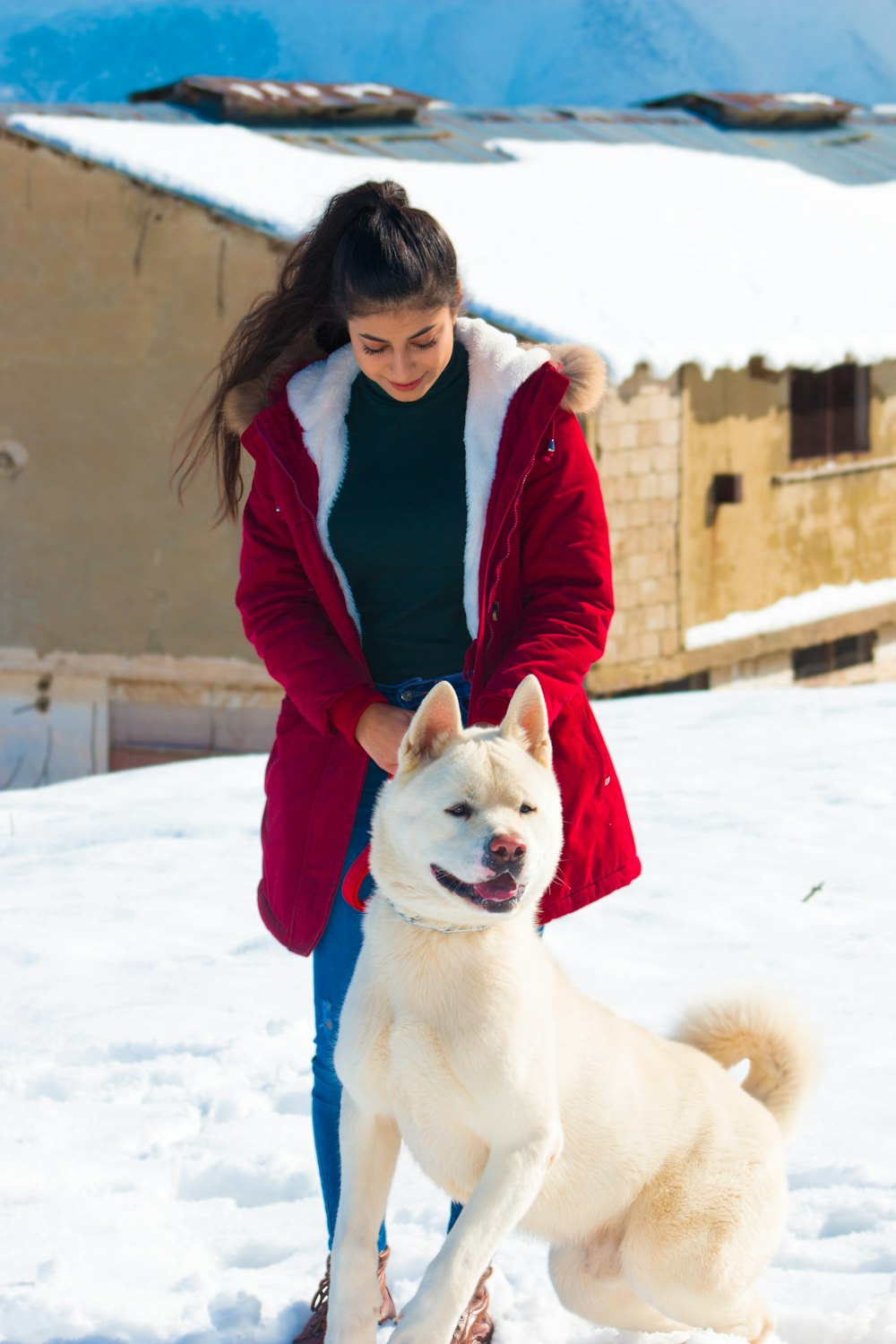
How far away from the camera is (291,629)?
268 cm

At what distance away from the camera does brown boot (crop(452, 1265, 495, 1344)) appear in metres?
2.76

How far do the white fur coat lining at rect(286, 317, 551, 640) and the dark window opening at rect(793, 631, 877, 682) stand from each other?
11030 mm

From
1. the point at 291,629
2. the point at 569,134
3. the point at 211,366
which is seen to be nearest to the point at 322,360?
the point at 291,629

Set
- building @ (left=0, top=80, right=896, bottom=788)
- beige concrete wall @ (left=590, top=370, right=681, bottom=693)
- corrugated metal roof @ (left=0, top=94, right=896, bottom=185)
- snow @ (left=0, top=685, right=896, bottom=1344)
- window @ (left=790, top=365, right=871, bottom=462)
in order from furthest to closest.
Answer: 1. corrugated metal roof @ (left=0, top=94, right=896, bottom=185)
2. window @ (left=790, top=365, right=871, bottom=462)
3. building @ (left=0, top=80, right=896, bottom=788)
4. beige concrete wall @ (left=590, top=370, right=681, bottom=693)
5. snow @ (left=0, top=685, right=896, bottom=1344)

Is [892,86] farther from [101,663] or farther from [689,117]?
[101,663]

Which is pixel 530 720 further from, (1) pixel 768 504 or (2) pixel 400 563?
(1) pixel 768 504

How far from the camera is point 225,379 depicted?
2.94 metres

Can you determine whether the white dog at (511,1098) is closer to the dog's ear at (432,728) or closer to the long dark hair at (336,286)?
the dog's ear at (432,728)

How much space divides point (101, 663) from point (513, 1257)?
921 cm

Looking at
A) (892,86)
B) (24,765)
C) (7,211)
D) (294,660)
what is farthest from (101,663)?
(892,86)

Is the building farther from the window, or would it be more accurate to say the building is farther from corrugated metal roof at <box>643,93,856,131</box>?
corrugated metal roof at <box>643,93,856,131</box>

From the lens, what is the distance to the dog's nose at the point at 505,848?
219 centimetres

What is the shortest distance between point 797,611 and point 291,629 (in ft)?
35.1

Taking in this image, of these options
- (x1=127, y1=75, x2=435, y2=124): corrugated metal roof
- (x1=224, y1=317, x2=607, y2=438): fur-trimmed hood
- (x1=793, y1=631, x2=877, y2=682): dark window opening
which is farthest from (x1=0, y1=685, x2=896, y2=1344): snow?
(x1=127, y1=75, x2=435, y2=124): corrugated metal roof
